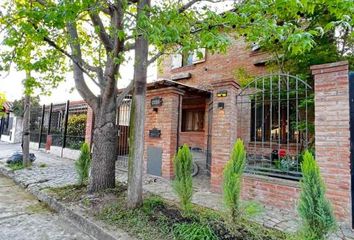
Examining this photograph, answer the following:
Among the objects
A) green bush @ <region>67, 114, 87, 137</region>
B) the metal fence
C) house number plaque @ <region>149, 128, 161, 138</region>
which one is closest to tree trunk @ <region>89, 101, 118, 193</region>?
house number plaque @ <region>149, 128, 161, 138</region>

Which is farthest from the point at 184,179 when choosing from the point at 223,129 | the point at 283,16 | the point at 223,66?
the point at 223,66

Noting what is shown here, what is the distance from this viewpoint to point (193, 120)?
1330 centimetres

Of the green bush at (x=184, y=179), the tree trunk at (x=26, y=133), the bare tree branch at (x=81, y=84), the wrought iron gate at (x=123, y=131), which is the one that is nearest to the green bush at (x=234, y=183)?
the green bush at (x=184, y=179)

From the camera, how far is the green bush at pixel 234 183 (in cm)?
361

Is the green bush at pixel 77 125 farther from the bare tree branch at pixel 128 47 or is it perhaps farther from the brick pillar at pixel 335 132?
the brick pillar at pixel 335 132

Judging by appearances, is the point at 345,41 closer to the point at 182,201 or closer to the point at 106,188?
the point at 182,201

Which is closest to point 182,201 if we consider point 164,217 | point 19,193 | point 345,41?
point 164,217

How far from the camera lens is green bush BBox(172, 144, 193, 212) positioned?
4.30 meters

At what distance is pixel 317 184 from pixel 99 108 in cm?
463

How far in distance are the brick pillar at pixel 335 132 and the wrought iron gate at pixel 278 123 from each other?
1.31ft

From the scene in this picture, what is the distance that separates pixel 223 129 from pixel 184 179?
217 centimetres

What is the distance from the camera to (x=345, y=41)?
7.28 metres

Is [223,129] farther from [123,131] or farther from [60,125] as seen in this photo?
[60,125]

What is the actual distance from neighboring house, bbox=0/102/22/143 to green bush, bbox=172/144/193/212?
20.4 m
